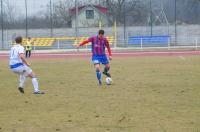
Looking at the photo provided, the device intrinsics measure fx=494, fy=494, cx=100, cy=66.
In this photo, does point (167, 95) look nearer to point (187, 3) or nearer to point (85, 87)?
point (85, 87)

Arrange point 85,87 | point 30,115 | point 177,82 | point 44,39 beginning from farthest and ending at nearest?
point 44,39 → point 177,82 → point 85,87 → point 30,115

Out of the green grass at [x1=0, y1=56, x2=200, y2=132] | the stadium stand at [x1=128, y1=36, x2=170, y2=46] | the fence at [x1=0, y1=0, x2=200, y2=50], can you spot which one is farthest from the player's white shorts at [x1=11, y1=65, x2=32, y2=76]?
the fence at [x1=0, y1=0, x2=200, y2=50]

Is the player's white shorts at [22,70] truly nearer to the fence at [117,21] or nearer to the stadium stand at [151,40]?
the stadium stand at [151,40]

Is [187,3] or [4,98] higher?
[187,3]

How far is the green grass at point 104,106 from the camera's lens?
28.4 ft

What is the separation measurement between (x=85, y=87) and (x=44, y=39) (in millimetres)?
41312

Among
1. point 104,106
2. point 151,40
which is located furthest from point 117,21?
point 104,106

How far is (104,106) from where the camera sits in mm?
10984

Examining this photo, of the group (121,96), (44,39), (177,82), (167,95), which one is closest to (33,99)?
(121,96)

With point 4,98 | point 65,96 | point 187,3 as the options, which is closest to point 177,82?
point 65,96

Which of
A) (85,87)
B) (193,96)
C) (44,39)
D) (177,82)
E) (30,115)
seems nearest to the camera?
(30,115)

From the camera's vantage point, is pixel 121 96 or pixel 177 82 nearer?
pixel 121 96

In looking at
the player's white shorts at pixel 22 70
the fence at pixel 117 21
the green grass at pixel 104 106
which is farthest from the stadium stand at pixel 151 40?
the player's white shorts at pixel 22 70

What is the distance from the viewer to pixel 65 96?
42.4 ft
